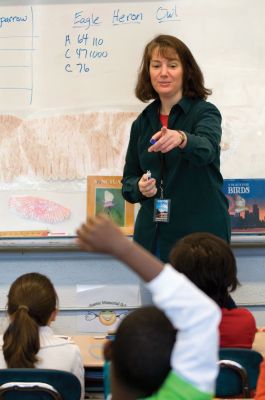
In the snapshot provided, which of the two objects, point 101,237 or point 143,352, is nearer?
point 101,237

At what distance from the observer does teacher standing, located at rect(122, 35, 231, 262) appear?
3.06 metres

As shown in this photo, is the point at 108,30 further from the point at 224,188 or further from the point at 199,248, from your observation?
the point at 199,248

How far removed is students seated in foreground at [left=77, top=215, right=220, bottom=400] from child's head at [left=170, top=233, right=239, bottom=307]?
107 cm

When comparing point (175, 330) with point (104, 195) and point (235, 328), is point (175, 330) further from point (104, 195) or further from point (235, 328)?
point (104, 195)

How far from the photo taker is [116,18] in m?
3.88

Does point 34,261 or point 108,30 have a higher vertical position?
point 108,30

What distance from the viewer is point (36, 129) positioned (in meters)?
3.91

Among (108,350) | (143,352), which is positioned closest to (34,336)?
(108,350)

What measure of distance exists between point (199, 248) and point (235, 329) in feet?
1.08

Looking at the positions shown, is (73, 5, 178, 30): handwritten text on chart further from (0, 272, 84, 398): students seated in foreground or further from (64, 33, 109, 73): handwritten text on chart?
(0, 272, 84, 398): students seated in foreground

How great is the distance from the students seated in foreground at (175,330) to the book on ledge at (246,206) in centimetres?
258

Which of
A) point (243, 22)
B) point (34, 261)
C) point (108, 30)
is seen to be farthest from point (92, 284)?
point (243, 22)

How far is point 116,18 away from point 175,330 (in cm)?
284

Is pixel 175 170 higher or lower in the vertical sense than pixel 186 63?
lower
